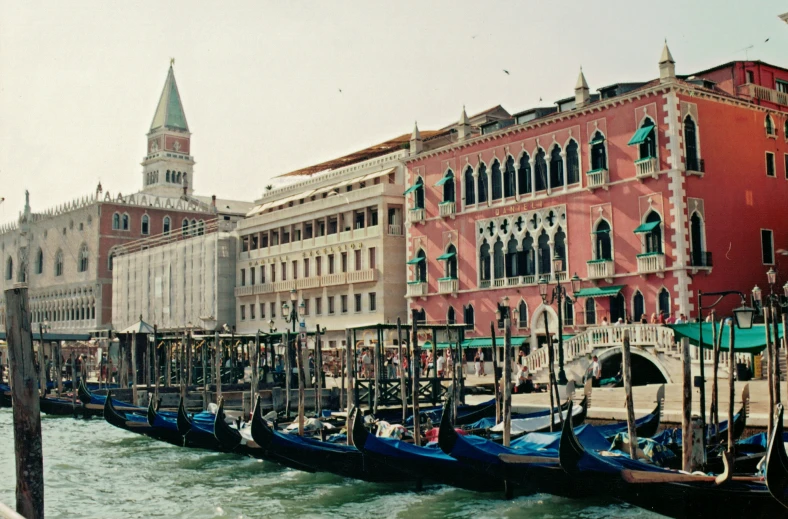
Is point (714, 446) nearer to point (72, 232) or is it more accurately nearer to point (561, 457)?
point (561, 457)

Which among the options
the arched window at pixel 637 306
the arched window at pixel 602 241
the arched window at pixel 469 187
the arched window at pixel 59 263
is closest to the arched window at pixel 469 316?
the arched window at pixel 469 187

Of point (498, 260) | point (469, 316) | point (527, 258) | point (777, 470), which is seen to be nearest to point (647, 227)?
point (527, 258)

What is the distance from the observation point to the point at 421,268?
107 ft

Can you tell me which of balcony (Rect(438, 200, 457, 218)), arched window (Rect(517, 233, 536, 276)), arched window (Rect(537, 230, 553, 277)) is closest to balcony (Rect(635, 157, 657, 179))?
arched window (Rect(537, 230, 553, 277))

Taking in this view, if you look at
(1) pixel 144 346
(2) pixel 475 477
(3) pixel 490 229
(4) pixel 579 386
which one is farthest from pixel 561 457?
(1) pixel 144 346

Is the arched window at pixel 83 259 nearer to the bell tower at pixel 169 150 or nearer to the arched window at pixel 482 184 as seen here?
the bell tower at pixel 169 150

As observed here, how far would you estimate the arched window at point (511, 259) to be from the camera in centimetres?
2906

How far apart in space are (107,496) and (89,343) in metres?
32.9

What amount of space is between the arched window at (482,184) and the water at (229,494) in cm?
1454

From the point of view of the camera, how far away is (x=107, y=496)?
13.9m

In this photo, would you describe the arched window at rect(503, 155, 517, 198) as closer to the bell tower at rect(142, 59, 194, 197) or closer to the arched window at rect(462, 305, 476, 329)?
the arched window at rect(462, 305, 476, 329)

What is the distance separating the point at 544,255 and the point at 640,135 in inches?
195

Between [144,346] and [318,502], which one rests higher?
[144,346]

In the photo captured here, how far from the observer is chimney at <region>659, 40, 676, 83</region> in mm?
24703
